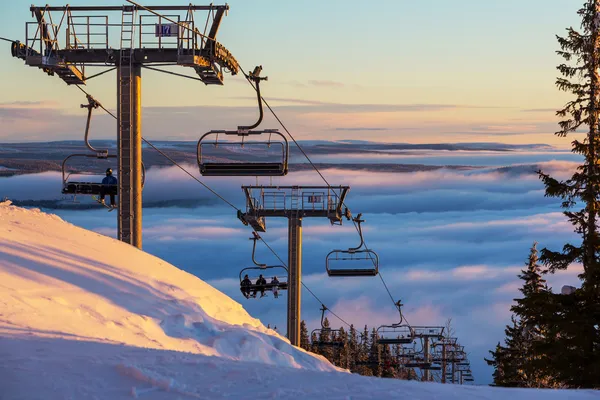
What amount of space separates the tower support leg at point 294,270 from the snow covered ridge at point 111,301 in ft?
34.8

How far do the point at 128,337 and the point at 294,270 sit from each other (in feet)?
59.7

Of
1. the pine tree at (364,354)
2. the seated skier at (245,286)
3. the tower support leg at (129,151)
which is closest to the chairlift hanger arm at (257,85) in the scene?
the tower support leg at (129,151)

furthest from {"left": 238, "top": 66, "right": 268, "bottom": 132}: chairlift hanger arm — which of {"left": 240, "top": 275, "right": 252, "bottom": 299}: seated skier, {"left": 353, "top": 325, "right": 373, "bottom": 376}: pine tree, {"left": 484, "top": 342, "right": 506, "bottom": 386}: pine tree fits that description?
{"left": 353, "top": 325, "right": 373, "bottom": 376}: pine tree

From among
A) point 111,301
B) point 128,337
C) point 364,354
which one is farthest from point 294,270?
point 364,354

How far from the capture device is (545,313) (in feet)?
101

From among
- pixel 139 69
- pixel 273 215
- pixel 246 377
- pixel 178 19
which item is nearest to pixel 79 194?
pixel 139 69

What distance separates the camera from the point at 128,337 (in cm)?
1602

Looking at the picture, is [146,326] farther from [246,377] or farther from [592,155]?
[592,155]

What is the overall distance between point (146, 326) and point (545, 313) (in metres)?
18.0

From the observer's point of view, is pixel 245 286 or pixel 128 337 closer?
pixel 128 337

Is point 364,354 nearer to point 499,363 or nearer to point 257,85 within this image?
point 499,363

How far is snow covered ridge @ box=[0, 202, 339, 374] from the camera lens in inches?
623

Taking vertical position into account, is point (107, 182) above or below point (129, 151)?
below

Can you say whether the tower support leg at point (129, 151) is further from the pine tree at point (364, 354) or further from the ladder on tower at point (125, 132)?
the pine tree at point (364, 354)
